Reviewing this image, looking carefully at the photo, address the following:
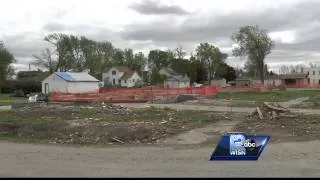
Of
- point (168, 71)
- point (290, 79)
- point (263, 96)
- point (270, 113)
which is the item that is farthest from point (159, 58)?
point (270, 113)

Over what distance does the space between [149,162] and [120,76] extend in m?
131

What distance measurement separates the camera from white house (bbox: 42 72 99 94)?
81.7 metres

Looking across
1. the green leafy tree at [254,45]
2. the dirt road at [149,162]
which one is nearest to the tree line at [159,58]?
the green leafy tree at [254,45]

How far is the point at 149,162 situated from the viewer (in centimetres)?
1244

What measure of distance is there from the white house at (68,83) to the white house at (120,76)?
55843mm

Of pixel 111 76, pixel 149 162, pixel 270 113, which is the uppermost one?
pixel 111 76

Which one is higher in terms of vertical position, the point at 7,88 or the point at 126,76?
the point at 126,76

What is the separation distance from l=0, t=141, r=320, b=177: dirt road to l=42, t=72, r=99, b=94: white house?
6612 cm

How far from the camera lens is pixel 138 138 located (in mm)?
17641

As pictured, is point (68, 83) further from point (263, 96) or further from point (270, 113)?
point (270, 113)

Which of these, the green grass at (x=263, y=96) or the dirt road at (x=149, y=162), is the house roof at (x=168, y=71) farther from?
the dirt road at (x=149, y=162)

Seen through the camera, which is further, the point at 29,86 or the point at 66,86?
the point at 29,86

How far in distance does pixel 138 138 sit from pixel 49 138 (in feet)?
10.9

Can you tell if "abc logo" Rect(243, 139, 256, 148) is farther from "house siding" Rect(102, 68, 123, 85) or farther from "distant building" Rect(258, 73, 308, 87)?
"distant building" Rect(258, 73, 308, 87)
